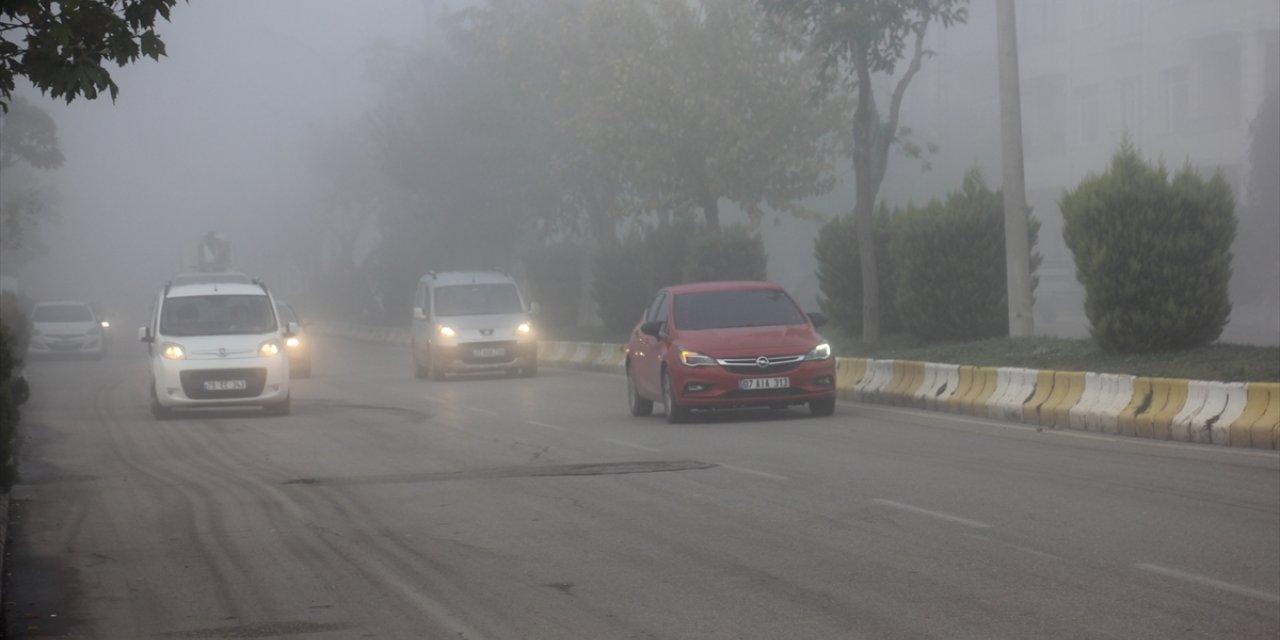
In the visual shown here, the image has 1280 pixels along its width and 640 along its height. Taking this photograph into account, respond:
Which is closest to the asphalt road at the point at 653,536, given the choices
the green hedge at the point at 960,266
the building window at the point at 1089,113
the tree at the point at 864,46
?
the green hedge at the point at 960,266

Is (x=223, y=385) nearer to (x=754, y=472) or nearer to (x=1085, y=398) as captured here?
(x=754, y=472)

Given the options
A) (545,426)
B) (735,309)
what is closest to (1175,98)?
(735,309)

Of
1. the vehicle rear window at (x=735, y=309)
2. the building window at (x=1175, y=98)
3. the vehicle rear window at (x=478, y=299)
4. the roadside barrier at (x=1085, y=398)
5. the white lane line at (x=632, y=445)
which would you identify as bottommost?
the white lane line at (x=632, y=445)

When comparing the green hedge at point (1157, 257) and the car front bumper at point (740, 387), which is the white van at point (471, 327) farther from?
the green hedge at point (1157, 257)

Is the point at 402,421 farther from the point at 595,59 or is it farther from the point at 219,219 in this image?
the point at 219,219

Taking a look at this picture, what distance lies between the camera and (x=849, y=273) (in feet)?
109

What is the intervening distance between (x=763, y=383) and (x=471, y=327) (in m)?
14.5

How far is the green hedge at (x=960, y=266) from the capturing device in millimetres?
28516

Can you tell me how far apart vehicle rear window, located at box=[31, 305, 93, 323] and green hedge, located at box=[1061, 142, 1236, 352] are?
39.4 meters

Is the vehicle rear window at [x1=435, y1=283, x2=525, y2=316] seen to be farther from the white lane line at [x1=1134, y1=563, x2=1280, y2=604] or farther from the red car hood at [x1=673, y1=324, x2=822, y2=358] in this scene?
the white lane line at [x1=1134, y1=563, x2=1280, y2=604]

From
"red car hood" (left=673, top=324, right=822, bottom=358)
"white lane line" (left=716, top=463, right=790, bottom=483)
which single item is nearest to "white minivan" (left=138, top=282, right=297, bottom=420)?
"red car hood" (left=673, top=324, right=822, bottom=358)

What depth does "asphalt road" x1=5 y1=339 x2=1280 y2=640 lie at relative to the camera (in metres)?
7.98

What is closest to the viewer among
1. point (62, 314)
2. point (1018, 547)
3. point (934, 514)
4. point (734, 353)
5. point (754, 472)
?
point (1018, 547)

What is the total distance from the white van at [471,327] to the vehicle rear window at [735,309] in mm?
12292
